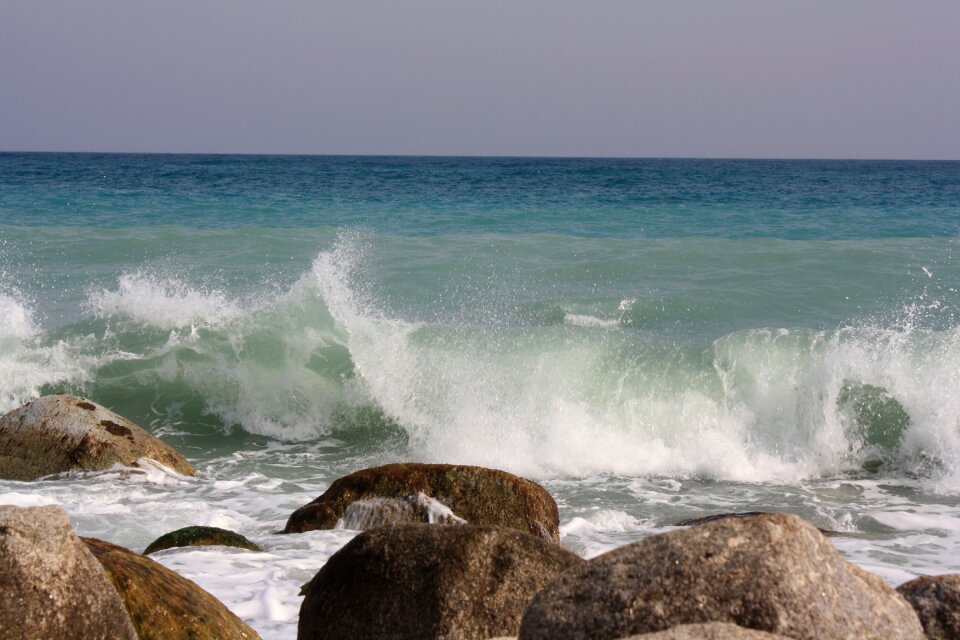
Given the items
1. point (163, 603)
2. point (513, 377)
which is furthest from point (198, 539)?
point (513, 377)

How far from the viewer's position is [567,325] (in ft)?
40.0

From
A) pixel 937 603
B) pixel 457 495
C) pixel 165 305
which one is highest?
pixel 937 603

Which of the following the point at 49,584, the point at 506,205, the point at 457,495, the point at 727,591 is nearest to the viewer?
the point at 727,591

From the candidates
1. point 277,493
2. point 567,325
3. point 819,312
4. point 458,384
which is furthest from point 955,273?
point 277,493

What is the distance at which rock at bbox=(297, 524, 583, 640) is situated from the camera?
3510mm

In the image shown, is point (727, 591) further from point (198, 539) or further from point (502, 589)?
point (198, 539)

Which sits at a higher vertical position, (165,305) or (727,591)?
(727,591)

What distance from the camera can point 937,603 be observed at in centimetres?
304

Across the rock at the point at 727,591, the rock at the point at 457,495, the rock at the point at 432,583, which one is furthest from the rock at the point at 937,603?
the rock at the point at 457,495

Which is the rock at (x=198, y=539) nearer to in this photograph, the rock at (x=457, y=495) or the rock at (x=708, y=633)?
the rock at (x=457, y=495)

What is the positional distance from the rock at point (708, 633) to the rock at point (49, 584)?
1908 mm

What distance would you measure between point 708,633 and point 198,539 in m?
3.93

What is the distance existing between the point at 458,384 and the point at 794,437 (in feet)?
10.8

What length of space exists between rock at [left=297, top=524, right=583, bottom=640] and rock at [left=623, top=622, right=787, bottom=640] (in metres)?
1.24
